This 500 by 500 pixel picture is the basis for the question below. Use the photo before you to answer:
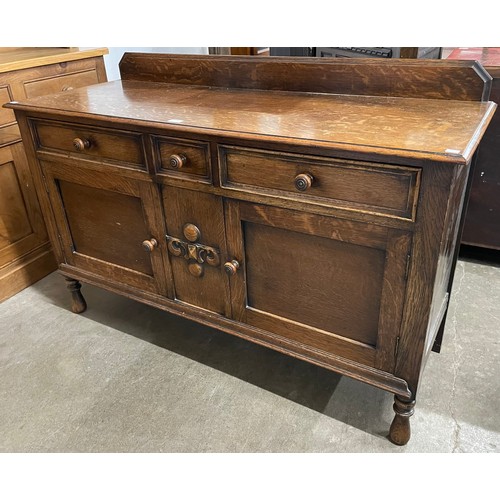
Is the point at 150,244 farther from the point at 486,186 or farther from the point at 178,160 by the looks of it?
the point at 486,186

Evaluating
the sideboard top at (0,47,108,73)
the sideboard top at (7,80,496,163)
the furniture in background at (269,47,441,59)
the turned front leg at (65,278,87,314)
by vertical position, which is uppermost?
the sideboard top at (0,47,108,73)

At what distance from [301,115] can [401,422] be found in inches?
35.1

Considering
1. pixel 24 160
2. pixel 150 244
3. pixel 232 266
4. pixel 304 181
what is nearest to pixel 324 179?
pixel 304 181

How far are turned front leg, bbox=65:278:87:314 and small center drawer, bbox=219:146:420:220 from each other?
0.97 metres

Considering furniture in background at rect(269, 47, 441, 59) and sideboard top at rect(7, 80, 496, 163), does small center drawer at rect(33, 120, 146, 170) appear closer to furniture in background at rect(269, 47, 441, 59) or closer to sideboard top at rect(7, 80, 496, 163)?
sideboard top at rect(7, 80, 496, 163)

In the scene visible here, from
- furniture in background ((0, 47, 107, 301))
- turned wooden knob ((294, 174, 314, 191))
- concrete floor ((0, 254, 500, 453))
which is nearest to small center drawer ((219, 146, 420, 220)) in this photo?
turned wooden knob ((294, 174, 314, 191))

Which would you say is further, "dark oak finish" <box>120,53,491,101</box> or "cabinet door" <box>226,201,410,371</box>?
"dark oak finish" <box>120,53,491,101</box>

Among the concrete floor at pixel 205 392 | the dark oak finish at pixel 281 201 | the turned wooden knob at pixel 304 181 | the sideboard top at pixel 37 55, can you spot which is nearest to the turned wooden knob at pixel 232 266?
the dark oak finish at pixel 281 201

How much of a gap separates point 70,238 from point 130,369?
549 millimetres

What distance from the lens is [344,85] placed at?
4.84ft

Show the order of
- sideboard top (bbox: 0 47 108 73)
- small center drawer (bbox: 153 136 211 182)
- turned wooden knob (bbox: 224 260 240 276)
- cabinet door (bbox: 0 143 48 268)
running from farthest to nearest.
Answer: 1. cabinet door (bbox: 0 143 48 268)
2. sideboard top (bbox: 0 47 108 73)
3. turned wooden knob (bbox: 224 260 240 276)
4. small center drawer (bbox: 153 136 211 182)

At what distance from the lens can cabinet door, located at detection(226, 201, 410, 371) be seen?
1172mm

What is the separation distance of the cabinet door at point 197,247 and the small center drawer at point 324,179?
13cm

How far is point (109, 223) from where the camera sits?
168 centimetres
